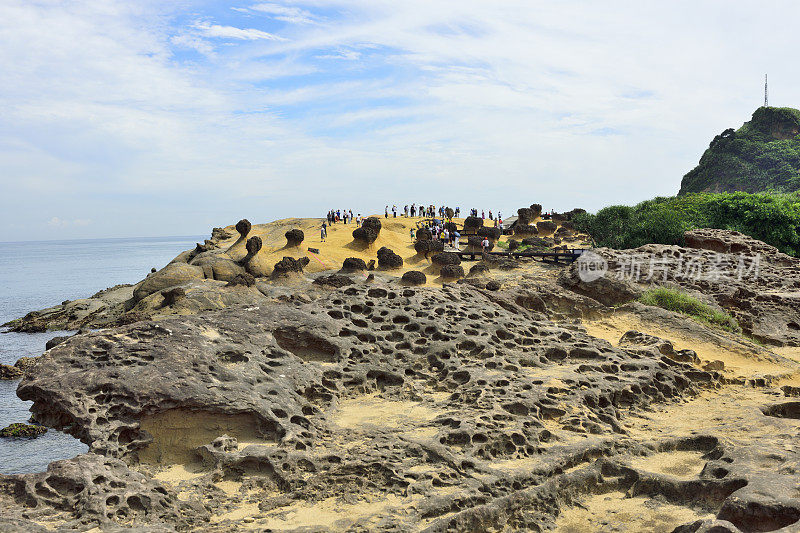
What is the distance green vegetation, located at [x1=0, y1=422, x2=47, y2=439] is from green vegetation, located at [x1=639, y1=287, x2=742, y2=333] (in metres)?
17.5

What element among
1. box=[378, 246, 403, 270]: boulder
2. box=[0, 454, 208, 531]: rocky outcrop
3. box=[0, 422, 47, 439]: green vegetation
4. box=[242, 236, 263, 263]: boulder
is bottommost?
box=[0, 422, 47, 439]: green vegetation

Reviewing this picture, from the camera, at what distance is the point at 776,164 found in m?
75.7

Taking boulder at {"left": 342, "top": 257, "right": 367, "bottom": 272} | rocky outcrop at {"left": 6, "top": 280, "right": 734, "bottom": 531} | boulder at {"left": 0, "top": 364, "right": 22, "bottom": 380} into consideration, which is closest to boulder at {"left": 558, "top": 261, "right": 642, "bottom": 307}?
rocky outcrop at {"left": 6, "top": 280, "right": 734, "bottom": 531}

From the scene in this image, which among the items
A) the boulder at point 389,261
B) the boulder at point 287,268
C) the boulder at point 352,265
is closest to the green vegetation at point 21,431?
the boulder at point 287,268

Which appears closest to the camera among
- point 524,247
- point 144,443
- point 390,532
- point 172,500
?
point 390,532

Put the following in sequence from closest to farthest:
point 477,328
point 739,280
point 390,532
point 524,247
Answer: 1. point 390,532
2. point 477,328
3. point 739,280
4. point 524,247

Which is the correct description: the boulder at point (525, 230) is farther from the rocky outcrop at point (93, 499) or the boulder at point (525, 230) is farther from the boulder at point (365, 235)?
the rocky outcrop at point (93, 499)

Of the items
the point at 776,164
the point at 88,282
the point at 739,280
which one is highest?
the point at 776,164

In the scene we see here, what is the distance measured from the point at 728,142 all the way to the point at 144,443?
92.0 metres

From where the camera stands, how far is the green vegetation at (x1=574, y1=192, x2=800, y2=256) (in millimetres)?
25969

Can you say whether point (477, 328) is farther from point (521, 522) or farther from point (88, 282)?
point (88, 282)

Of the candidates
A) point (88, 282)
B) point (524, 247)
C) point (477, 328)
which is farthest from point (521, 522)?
point (88, 282)

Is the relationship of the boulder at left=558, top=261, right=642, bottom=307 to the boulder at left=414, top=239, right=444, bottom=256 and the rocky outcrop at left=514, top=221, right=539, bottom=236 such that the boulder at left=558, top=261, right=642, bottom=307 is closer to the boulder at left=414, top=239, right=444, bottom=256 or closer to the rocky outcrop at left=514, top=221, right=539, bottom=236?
the boulder at left=414, top=239, right=444, bottom=256

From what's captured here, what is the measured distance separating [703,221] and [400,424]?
29026mm
